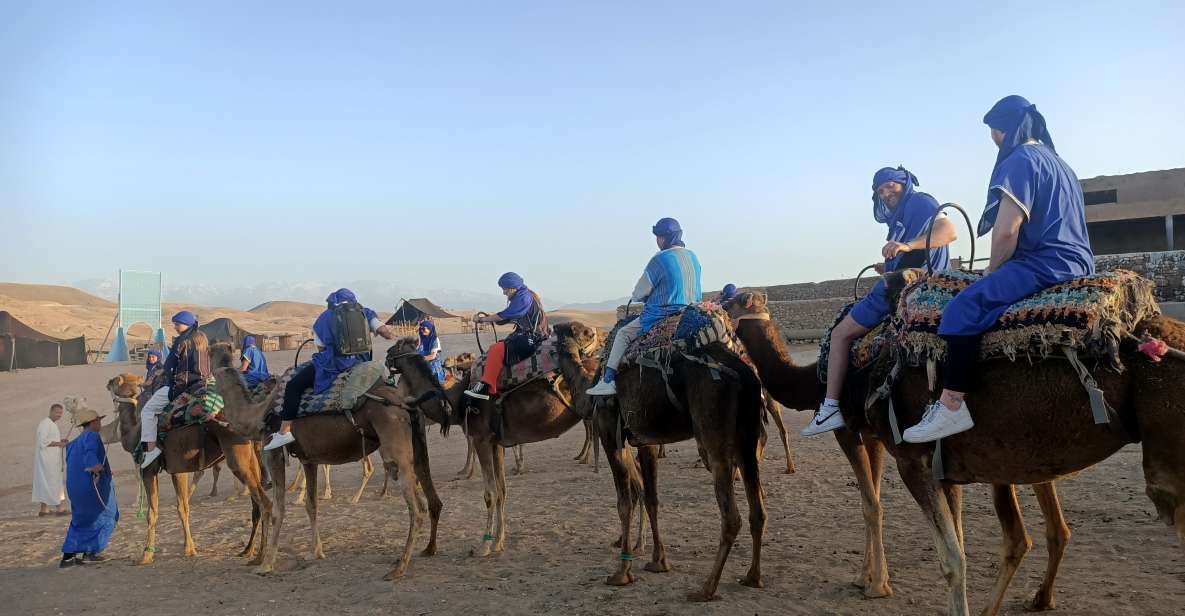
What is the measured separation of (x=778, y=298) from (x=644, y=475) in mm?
30157

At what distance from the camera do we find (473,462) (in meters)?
15.1

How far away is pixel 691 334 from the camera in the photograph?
7031 millimetres

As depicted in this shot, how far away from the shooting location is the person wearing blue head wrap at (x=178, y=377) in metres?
9.97

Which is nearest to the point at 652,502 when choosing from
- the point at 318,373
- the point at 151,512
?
the point at 318,373

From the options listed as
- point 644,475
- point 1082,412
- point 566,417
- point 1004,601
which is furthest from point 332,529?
point 1082,412

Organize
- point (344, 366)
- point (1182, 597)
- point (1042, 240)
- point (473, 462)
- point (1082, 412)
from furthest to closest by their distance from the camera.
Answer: point (473, 462)
point (344, 366)
point (1182, 597)
point (1042, 240)
point (1082, 412)

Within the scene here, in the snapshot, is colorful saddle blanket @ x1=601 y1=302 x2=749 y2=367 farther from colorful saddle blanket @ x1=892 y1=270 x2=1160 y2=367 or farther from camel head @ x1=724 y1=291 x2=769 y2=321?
camel head @ x1=724 y1=291 x2=769 y2=321

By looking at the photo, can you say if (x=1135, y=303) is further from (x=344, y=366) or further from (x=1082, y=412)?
(x=344, y=366)

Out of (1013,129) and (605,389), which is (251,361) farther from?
(1013,129)

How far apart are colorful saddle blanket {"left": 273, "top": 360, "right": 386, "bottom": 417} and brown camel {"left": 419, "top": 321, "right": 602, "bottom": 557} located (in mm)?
1534

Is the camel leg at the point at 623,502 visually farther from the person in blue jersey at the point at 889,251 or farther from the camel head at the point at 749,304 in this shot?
the camel head at the point at 749,304

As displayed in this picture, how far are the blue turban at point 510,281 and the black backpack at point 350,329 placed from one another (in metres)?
2.04

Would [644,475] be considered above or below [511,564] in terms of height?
above

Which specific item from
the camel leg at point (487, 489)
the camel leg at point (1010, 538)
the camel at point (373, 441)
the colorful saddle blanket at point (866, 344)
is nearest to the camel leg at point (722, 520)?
the colorful saddle blanket at point (866, 344)
